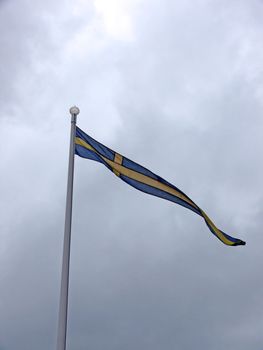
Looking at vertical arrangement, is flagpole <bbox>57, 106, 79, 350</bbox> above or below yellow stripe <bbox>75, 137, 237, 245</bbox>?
below

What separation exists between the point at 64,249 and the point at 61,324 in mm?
2027

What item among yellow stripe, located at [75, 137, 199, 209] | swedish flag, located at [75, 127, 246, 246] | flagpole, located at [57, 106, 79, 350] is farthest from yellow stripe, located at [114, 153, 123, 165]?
flagpole, located at [57, 106, 79, 350]

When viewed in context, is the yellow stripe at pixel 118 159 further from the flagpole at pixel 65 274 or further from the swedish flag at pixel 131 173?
the flagpole at pixel 65 274

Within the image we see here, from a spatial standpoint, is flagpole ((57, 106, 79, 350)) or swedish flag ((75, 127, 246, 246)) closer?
flagpole ((57, 106, 79, 350))

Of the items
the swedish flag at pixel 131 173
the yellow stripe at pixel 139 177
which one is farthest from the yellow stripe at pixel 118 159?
the yellow stripe at pixel 139 177

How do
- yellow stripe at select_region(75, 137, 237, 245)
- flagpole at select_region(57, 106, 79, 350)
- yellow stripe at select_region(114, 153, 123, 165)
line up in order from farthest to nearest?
1. yellow stripe at select_region(114, 153, 123, 165)
2. yellow stripe at select_region(75, 137, 237, 245)
3. flagpole at select_region(57, 106, 79, 350)

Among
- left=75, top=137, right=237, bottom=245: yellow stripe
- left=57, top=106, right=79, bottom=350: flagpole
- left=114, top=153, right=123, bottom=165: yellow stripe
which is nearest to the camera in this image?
left=57, top=106, right=79, bottom=350: flagpole

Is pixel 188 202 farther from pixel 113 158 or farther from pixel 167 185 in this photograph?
pixel 113 158

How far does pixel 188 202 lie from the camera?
17922 mm

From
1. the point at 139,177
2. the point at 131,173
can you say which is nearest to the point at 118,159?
the point at 131,173

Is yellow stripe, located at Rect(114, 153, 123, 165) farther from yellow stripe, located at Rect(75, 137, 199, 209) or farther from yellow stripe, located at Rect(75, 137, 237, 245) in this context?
yellow stripe, located at Rect(75, 137, 199, 209)

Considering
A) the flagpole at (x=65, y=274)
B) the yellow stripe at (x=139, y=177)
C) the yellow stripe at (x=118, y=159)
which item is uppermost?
the yellow stripe at (x=118, y=159)

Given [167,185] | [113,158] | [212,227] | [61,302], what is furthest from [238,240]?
[61,302]

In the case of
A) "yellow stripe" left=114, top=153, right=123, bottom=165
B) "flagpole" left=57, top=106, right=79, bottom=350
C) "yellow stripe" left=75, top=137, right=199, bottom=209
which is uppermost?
"yellow stripe" left=114, top=153, right=123, bottom=165
